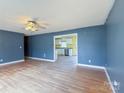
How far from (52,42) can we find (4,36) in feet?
10.0

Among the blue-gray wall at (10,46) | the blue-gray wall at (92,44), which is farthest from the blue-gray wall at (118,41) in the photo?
the blue-gray wall at (10,46)

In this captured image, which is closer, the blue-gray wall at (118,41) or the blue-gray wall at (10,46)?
the blue-gray wall at (118,41)

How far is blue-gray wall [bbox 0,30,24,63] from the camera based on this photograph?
5723mm

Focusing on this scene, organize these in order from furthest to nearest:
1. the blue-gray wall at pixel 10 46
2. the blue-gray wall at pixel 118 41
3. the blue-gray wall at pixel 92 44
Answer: the blue-gray wall at pixel 10 46 < the blue-gray wall at pixel 92 44 < the blue-gray wall at pixel 118 41

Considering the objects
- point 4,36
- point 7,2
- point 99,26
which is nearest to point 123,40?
point 7,2

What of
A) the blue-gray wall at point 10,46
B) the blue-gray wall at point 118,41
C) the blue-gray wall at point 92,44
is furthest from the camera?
the blue-gray wall at point 10,46

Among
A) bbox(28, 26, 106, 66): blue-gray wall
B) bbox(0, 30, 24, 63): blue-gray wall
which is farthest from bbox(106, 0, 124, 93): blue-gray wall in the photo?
bbox(0, 30, 24, 63): blue-gray wall

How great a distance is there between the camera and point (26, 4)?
7.70ft

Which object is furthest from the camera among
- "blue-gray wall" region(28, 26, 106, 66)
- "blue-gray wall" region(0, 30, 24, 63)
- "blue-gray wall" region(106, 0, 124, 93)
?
"blue-gray wall" region(0, 30, 24, 63)

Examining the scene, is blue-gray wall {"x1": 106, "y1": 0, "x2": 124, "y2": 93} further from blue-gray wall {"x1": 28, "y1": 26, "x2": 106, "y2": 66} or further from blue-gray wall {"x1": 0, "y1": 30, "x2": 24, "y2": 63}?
blue-gray wall {"x1": 0, "y1": 30, "x2": 24, "y2": 63}

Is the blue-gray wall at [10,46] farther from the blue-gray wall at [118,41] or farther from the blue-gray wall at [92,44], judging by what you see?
the blue-gray wall at [118,41]

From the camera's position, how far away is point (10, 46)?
Result: 6.20 meters

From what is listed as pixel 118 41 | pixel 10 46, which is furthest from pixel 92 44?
pixel 10 46

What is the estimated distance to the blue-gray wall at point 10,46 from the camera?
572cm
